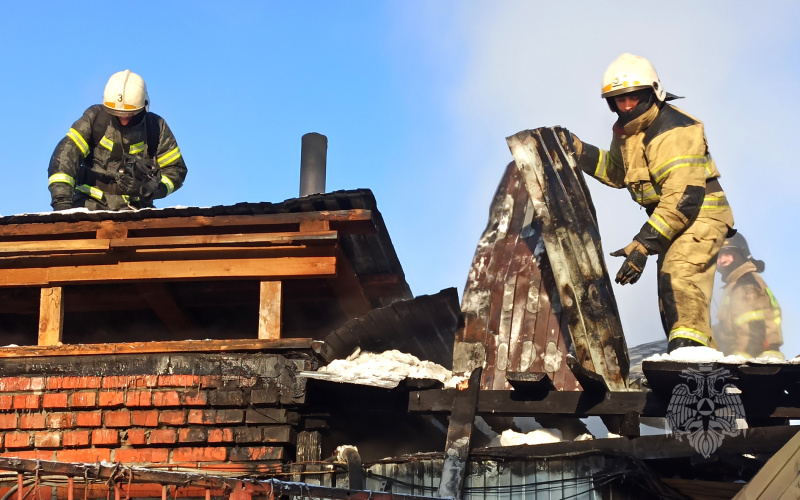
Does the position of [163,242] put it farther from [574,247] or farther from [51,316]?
[574,247]

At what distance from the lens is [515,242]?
9.58 metres

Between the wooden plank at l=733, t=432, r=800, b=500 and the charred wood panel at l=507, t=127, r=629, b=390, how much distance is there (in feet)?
7.62

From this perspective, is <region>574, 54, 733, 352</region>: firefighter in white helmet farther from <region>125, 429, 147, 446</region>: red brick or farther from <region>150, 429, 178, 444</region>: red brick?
<region>125, 429, 147, 446</region>: red brick

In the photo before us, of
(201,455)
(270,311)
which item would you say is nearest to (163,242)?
(270,311)

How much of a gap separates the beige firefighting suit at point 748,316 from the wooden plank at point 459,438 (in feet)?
21.0

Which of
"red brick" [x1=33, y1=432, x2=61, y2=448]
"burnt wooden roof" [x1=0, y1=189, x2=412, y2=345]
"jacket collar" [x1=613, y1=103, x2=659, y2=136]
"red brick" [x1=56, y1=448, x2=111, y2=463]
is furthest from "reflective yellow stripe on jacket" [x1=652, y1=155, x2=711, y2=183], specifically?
"red brick" [x1=33, y1=432, x2=61, y2=448]

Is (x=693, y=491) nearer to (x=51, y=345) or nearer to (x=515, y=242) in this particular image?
(x=515, y=242)

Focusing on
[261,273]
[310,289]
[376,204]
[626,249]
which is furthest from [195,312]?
[626,249]

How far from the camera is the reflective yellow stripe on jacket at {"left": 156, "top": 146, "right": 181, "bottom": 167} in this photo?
425 inches

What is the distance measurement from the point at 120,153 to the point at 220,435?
158 inches

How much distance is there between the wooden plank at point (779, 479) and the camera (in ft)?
18.9

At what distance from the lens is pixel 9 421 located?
7824mm

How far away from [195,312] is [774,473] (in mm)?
5876

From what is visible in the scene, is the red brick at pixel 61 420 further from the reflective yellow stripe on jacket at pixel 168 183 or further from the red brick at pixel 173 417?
the reflective yellow stripe on jacket at pixel 168 183
